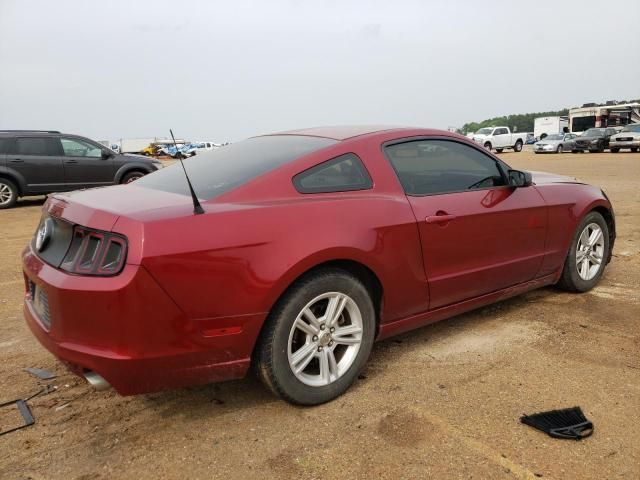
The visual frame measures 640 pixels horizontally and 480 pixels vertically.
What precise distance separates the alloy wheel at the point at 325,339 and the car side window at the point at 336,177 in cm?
57

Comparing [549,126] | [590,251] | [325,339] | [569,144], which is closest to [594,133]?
[569,144]

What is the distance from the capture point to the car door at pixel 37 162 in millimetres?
11367

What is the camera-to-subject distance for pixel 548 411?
2.70 metres

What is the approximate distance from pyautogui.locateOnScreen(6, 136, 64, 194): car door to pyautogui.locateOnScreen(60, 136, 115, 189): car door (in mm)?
156

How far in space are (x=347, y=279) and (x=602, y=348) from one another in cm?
180

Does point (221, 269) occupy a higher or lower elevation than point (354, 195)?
lower

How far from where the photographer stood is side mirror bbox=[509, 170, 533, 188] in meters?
3.81

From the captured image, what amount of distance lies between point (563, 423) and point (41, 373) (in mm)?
2864

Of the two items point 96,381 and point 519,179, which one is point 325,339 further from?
point 519,179

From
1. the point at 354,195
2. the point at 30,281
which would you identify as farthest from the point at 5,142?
the point at 354,195

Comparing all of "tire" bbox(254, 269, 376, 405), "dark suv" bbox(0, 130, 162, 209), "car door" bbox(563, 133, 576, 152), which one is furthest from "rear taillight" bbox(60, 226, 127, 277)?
"car door" bbox(563, 133, 576, 152)

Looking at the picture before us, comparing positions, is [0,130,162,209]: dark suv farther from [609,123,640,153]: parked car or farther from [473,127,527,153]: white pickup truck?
[473,127,527,153]: white pickup truck

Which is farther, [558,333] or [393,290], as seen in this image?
[558,333]

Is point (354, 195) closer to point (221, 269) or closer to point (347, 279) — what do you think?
point (347, 279)
